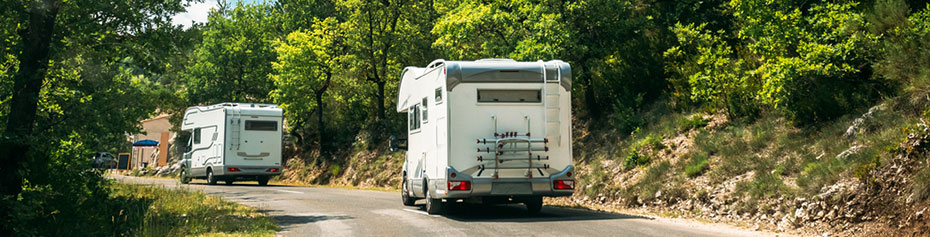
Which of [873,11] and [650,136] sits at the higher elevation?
[873,11]

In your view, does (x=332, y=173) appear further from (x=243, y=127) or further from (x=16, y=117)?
(x=16, y=117)

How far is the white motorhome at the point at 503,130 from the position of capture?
13.3 metres

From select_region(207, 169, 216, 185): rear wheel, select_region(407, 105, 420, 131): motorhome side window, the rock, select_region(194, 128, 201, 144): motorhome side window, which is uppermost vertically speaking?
select_region(194, 128, 201, 144): motorhome side window

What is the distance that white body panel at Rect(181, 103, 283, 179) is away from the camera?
96.2 ft

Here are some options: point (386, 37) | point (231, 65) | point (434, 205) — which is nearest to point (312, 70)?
point (386, 37)

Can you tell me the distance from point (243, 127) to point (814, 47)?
21.8 metres

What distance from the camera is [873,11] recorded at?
15055 mm

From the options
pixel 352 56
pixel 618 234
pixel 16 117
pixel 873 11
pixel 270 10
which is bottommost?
pixel 618 234

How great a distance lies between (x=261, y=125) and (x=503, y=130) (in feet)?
61.4

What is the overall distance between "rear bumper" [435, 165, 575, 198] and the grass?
11.0ft

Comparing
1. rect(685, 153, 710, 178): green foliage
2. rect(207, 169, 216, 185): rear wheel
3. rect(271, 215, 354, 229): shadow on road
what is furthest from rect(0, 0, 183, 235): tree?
rect(685, 153, 710, 178): green foliage

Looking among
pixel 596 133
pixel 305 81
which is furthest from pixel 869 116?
pixel 305 81

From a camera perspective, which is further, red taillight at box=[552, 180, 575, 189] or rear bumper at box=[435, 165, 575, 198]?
red taillight at box=[552, 180, 575, 189]

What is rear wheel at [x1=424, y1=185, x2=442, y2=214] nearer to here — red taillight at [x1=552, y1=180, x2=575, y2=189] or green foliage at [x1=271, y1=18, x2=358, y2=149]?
red taillight at [x1=552, y1=180, x2=575, y2=189]
